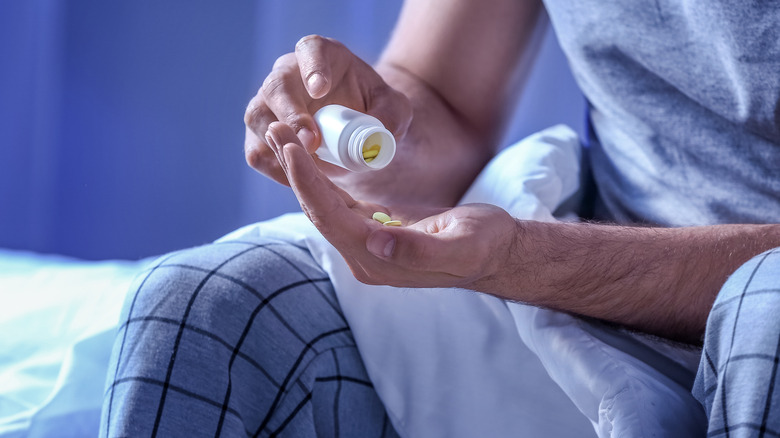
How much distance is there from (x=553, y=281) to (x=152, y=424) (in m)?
0.30

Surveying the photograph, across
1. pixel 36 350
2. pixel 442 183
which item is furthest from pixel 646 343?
pixel 36 350

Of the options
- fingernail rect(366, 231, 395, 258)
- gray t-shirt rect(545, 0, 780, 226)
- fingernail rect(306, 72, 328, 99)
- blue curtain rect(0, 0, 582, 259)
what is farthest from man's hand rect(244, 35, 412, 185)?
blue curtain rect(0, 0, 582, 259)

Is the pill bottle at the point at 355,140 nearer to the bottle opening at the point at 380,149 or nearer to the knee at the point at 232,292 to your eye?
the bottle opening at the point at 380,149

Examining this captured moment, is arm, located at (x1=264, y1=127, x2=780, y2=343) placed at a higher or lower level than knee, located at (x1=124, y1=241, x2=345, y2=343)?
higher

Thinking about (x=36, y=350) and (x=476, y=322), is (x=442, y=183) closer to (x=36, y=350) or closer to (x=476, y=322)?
(x=476, y=322)

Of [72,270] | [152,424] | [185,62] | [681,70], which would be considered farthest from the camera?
[185,62]

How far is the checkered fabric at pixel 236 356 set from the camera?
0.50 meters

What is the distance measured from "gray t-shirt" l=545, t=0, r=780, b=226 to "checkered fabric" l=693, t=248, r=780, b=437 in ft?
0.93

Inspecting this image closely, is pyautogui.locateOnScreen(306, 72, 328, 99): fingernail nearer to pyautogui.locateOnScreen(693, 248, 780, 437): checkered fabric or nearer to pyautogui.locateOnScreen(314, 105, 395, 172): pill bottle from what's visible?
pyautogui.locateOnScreen(314, 105, 395, 172): pill bottle

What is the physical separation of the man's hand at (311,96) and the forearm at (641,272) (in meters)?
0.19

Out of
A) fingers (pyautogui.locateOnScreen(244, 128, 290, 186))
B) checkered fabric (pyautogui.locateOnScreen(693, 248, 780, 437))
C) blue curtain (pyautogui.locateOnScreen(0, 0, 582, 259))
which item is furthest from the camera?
blue curtain (pyautogui.locateOnScreen(0, 0, 582, 259))

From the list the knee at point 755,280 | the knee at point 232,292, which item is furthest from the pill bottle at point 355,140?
the knee at point 755,280

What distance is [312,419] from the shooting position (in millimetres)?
549

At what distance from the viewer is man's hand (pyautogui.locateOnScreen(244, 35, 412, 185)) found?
1.91ft
